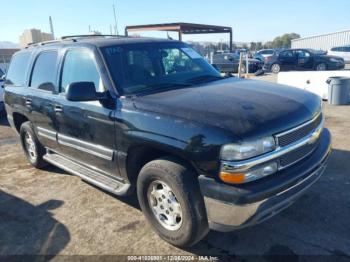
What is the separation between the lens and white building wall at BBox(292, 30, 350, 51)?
46.8 meters

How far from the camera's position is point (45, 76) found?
465 centimetres

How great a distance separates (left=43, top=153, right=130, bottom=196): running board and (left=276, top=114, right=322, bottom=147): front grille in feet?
5.53

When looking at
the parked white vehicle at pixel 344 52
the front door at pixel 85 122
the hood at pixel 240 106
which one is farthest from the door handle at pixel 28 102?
the parked white vehicle at pixel 344 52

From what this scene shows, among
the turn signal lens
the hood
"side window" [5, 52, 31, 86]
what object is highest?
"side window" [5, 52, 31, 86]

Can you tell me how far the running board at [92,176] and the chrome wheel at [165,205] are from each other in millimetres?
404

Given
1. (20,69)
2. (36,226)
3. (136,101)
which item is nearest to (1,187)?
(36,226)

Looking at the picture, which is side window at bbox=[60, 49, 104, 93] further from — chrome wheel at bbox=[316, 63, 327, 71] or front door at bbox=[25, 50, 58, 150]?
chrome wheel at bbox=[316, 63, 327, 71]

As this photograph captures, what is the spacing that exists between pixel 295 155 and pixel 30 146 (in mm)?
4440

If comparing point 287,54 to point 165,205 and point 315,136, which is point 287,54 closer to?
point 315,136

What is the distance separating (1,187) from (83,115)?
221 cm

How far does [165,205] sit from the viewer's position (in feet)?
10.4

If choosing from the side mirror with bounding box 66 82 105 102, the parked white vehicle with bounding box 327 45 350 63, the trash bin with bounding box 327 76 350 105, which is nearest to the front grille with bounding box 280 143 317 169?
the side mirror with bounding box 66 82 105 102

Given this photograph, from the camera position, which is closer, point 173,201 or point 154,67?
point 173,201

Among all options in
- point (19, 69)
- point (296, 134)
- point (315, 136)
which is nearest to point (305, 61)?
point (19, 69)
